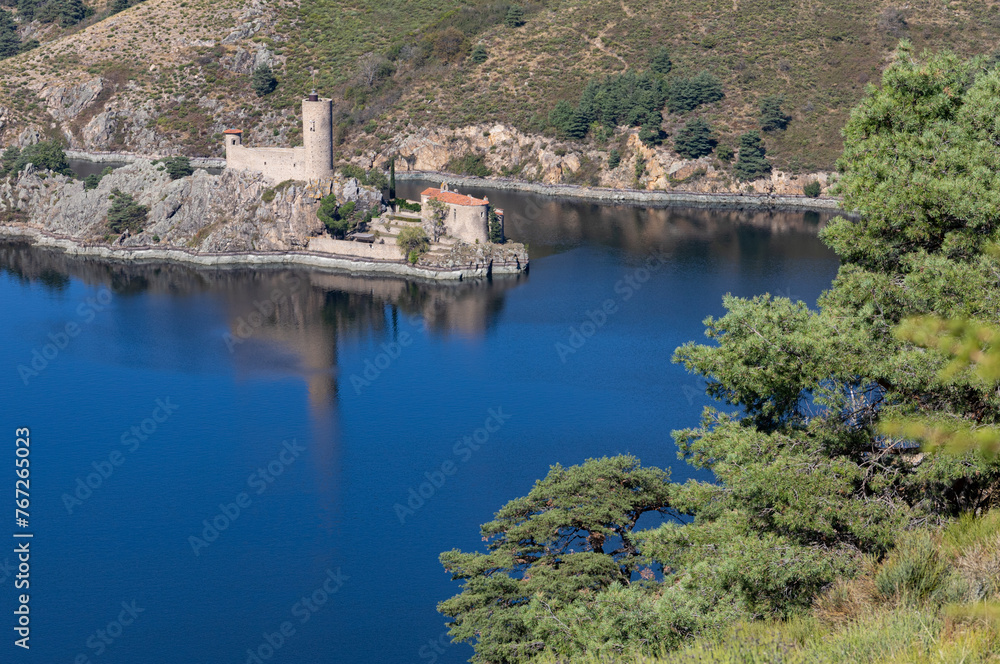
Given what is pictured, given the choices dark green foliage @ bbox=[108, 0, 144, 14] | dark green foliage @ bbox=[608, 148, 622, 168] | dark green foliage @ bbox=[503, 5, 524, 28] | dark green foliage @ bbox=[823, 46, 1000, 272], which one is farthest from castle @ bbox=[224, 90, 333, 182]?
dark green foliage @ bbox=[108, 0, 144, 14]

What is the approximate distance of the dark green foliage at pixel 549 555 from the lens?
2564cm

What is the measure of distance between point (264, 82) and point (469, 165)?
90.9 feet

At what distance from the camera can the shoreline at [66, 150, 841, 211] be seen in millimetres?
104062

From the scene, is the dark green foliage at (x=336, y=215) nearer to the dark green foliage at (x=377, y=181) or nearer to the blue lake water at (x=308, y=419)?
the blue lake water at (x=308, y=419)

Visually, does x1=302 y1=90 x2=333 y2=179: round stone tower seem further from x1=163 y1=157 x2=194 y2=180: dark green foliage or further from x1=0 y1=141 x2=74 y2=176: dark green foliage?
x1=0 y1=141 x2=74 y2=176: dark green foliage

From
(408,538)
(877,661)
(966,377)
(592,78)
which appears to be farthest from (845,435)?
(592,78)

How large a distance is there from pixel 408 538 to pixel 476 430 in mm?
10742

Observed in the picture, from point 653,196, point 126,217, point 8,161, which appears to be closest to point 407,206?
point 126,217

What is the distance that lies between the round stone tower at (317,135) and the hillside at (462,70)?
32.1m

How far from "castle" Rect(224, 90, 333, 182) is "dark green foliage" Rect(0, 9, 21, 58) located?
70592mm

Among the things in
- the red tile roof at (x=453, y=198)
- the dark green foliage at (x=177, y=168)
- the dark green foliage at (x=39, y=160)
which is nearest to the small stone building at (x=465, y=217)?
the red tile roof at (x=453, y=198)

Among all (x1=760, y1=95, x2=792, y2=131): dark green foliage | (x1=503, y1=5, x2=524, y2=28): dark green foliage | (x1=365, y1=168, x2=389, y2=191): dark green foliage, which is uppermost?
(x1=503, y1=5, x2=524, y2=28): dark green foliage

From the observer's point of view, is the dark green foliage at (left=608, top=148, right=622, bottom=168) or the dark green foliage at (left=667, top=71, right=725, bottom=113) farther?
the dark green foliage at (left=667, top=71, right=725, bottom=113)

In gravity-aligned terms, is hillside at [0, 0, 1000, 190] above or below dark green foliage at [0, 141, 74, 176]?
above
